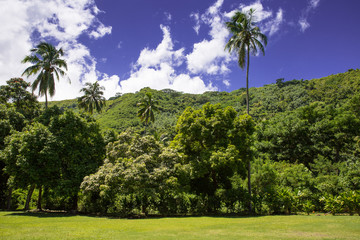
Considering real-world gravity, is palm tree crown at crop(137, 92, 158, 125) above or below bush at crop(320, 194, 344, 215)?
above

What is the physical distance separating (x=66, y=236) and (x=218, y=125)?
13.0m

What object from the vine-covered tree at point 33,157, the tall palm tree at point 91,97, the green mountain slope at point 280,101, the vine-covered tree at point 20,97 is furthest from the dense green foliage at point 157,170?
the green mountain slope at point 280,101

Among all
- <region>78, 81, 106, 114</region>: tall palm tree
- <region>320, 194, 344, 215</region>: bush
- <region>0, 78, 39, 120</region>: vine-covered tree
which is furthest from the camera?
<region>78, 81, 106, 114</region>: tall palm tree

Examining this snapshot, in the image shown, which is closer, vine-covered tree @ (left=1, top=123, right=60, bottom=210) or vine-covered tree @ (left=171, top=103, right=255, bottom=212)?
vine-covered tree @ (left=1, top=123, right=60, bottom=210)

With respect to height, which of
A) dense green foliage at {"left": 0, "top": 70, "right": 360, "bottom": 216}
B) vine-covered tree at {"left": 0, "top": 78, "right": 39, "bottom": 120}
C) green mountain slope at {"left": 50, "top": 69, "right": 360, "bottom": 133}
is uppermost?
green mountain slope at {"left": 50, "top": 69, "right": 360, "bottom": 133}

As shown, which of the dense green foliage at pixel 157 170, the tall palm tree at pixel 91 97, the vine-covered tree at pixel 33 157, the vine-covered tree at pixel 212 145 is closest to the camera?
the vine-covered tree at pixel 33 157

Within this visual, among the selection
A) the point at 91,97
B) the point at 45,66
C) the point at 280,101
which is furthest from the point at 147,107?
the point at 280,101

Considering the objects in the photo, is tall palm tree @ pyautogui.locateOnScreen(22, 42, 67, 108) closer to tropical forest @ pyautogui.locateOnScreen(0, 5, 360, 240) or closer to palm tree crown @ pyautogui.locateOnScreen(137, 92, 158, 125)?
tropical forest @ pyautogui.locateOnScreen(0, 5, 360, 240)

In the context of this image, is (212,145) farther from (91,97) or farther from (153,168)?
(91,97)

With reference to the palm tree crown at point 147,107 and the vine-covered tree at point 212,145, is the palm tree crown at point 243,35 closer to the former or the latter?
the vine-covered tree at point 212,145

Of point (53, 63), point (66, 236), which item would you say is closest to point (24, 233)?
point (66, 236)

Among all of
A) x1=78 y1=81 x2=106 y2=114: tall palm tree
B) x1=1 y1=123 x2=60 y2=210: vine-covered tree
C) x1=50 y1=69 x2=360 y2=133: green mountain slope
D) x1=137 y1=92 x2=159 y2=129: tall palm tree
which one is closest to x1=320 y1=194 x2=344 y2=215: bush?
x1=1 y1=123 x2=60 y2=210: vine-covered tree

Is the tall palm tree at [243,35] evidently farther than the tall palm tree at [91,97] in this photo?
No

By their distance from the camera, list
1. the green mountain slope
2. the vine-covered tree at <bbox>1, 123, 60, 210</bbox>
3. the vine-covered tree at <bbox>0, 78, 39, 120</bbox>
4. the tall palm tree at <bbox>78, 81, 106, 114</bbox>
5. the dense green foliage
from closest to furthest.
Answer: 1. the vine-covered tree at <bbox>1, 123, 60, 210</bbox>
2. the dense green foliage
3. the vine-covered tree at <bbox>0, 78, 39, 120</bbox>
4. the tall palm tree at <bbox>78, 81, 106, 114</bbox>
5. the green mountain slope
